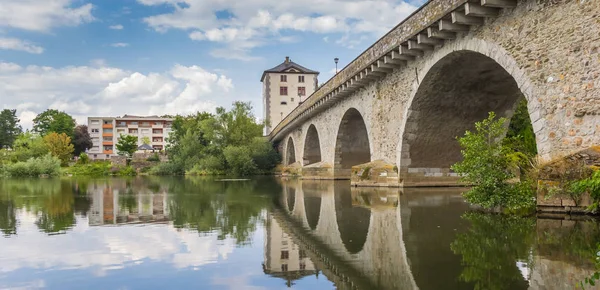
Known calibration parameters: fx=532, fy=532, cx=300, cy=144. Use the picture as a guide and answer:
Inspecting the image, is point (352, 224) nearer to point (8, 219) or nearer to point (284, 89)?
point (8, 219)

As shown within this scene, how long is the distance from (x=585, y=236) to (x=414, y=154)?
38.0ft

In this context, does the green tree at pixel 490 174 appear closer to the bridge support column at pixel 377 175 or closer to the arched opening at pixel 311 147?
the bridge support column at pixel 377 175

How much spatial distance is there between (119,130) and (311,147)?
6960 cm

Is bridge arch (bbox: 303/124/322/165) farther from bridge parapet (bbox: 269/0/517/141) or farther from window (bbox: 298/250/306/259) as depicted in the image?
window (bbox: 298/250/306/259)

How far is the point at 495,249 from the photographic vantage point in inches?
260

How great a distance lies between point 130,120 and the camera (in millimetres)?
100312

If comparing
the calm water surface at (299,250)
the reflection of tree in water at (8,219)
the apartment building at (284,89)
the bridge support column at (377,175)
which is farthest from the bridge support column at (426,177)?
the apartment building at (284,89)

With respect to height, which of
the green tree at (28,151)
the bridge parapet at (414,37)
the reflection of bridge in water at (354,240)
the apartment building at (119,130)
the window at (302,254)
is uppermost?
the apartment building at (119,130)

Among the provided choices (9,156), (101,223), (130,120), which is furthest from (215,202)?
(130,120)

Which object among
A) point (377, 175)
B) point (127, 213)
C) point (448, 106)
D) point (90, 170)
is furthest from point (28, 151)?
point (448, 106)

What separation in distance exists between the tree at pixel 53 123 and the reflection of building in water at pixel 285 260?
82280mm

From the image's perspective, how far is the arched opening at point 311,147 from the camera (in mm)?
37741

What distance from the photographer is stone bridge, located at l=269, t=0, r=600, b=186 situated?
9.73 metres

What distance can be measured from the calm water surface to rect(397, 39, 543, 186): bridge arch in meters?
5.10
